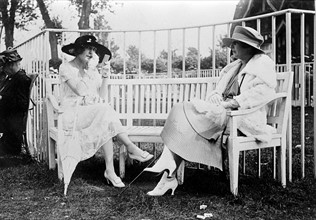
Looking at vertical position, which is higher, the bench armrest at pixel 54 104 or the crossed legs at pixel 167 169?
the bench armrest at pixel 54 104

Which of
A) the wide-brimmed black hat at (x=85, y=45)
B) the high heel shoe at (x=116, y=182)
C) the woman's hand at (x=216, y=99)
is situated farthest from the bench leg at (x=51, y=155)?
the woman's hand at (x=216, y=99)

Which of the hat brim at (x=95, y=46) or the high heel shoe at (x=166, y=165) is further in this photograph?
the hat brim at (x=95, y=46)

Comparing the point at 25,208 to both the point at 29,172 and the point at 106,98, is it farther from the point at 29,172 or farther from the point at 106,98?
the point at 106,98

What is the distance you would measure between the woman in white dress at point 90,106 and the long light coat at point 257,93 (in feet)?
3.77

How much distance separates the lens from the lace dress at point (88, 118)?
14.1ft

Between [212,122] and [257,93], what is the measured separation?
49cm

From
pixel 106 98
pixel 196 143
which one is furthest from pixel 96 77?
pixel 196 143

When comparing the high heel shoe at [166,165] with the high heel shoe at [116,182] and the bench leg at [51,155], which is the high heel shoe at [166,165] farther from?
the bench leg at [51,155]

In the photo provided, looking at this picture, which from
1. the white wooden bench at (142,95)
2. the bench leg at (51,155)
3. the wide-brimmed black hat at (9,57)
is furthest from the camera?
the wide-brimmed black hat at (9,57)

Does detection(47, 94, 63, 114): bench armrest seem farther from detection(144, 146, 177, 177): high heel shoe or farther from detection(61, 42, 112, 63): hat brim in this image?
detection(144, 146, 177, 177): high heel shoe

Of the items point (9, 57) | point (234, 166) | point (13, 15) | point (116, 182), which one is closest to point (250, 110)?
point (234, 166)

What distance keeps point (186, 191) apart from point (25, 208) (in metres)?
1.49

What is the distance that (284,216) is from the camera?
3266mm

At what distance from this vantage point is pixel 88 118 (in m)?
4.41
